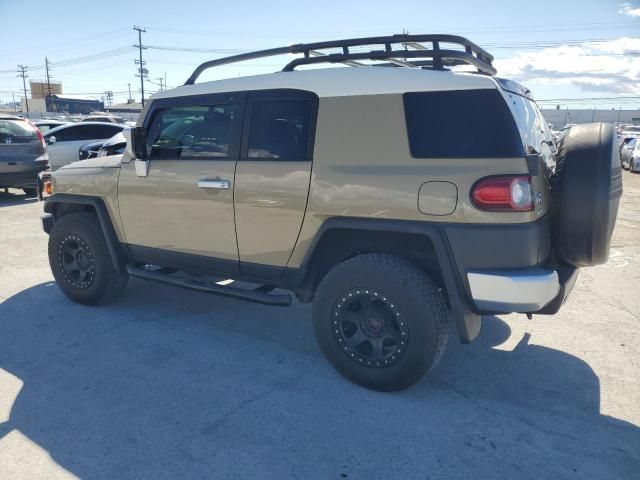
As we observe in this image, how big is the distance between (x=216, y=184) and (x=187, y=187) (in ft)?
1.04

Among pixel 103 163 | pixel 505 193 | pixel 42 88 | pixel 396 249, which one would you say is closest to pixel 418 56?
pixel 505 193

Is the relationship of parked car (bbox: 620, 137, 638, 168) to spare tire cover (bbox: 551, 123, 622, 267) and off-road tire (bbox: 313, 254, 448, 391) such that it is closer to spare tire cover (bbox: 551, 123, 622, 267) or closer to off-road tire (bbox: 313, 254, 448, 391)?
spare tire cover (bbox: 551, 123, 622, 267)

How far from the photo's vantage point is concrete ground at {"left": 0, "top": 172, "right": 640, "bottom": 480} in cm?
253

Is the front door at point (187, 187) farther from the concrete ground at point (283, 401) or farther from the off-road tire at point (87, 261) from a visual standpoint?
the concrete ground at point (283, 401)

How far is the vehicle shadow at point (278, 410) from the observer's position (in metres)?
2.52

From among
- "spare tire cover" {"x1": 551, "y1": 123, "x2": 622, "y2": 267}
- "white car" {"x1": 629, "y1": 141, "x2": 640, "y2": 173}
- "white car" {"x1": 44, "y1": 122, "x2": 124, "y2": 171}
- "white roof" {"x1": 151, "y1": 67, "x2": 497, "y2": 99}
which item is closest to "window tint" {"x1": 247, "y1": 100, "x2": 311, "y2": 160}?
"white roof" {"x1": 151, "y1": 67, "x2": 497, "y2": 99}

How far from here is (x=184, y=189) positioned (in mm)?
3834

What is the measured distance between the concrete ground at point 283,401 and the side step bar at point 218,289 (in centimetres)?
42

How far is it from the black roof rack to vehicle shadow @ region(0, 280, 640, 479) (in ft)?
6.86

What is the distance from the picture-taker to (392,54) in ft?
11.2

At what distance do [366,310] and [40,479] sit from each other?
1.94 m

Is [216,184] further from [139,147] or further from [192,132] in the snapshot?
[139,147]

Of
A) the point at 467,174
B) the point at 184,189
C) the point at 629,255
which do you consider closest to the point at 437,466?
the point at 467,174

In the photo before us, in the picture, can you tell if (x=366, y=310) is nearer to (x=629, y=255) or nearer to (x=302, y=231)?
(x=302, y=231)
